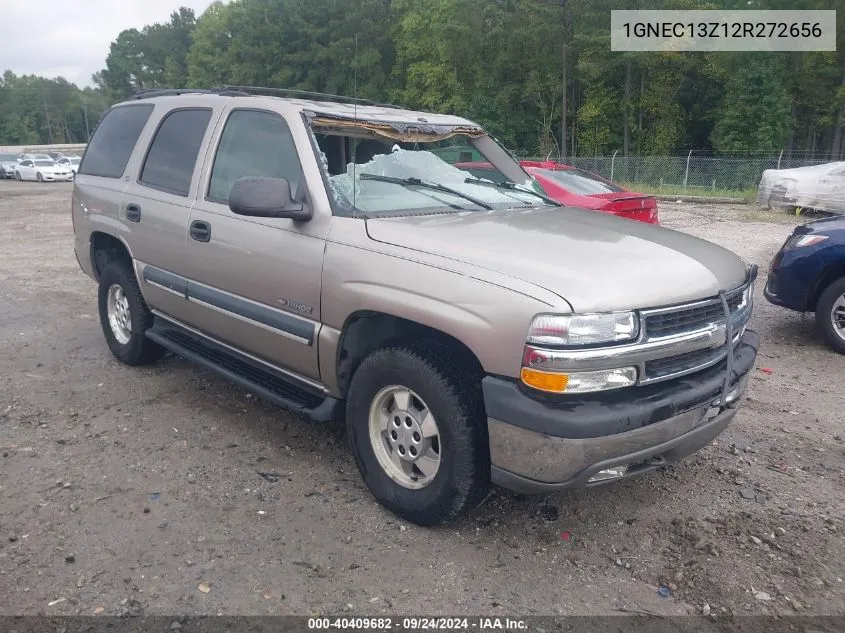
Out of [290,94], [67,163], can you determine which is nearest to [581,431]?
[290,94]

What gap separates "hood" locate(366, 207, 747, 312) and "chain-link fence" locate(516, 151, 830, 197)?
21846 mm

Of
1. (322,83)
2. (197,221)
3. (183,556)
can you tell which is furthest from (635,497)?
(322,83)

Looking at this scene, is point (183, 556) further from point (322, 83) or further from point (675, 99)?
point (322, 83)

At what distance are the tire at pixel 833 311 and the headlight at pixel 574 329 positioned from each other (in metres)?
4.36

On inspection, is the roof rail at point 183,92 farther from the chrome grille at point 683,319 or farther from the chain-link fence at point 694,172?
the chain-link fence at point 694,172

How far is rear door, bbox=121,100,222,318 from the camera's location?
425 cm

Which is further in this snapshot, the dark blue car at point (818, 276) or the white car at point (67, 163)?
the white car at point (67, 163)

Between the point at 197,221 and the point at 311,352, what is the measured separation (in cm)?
125

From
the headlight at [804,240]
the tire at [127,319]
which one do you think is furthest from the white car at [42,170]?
the headlight at [804,240]

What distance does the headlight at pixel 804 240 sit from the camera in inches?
235

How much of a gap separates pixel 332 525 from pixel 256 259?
1.45 m

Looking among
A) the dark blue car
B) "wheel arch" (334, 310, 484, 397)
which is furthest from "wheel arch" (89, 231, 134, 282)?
the dark blue car

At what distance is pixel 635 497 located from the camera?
3.50 metres

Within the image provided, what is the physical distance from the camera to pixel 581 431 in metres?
2.55
